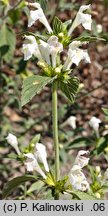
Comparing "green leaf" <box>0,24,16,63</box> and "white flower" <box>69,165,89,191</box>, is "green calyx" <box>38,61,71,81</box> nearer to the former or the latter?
"white flower" <box>69,165,89,191</box>

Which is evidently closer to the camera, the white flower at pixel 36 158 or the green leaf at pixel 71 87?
the green leaf at pixel 71 87

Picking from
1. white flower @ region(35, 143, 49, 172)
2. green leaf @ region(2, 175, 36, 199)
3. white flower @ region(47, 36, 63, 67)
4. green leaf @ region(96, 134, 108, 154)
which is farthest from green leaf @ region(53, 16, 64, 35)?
green leaf @ region(96, 134, 108, 154)

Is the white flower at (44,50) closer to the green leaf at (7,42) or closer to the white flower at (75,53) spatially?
the white flower at (75,53)

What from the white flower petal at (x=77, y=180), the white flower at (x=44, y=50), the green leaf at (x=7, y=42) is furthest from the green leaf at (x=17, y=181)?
the green leaf at (x=7, y=42)

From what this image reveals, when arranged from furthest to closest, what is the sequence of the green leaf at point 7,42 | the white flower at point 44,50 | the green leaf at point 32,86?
1. the green leaf at point 7,42
2. the white flower at point 44,50
3. the green leaf at point 32,86

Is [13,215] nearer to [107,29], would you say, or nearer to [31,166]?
[31,166]

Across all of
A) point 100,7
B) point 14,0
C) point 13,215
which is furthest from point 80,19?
point 100,7

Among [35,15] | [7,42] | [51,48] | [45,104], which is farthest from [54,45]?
[45,104]
